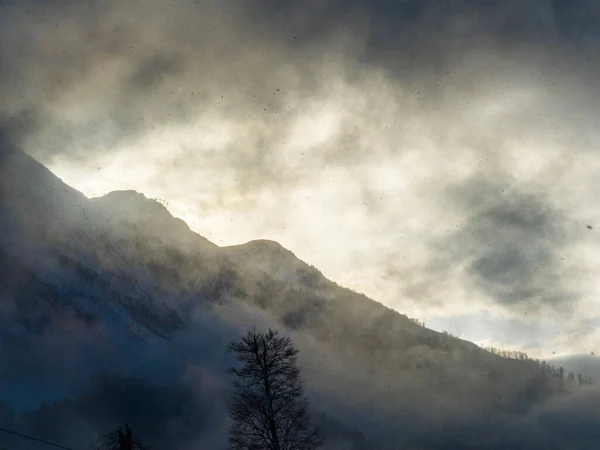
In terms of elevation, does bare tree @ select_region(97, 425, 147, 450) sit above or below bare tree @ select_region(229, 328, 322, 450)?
below

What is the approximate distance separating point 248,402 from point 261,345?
3.12 metres

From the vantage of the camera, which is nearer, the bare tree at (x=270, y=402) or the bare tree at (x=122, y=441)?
the bare tree at (x=270, y=402)

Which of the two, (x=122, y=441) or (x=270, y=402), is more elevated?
(x=270, y=402)

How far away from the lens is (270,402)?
3073 cm

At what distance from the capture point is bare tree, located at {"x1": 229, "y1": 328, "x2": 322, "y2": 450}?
29.9m

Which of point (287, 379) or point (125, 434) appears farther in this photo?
point (125, 434)

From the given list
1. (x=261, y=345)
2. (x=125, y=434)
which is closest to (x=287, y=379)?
(x=261, y=345)

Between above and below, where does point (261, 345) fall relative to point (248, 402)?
above

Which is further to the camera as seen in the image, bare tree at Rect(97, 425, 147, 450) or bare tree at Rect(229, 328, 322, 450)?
bare tree at Rect(97, 425, 147, 450)

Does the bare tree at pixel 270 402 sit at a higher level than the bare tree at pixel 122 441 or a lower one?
higher

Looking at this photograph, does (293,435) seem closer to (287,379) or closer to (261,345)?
(287,379)

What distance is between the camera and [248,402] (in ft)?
99.5

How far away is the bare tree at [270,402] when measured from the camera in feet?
98.1

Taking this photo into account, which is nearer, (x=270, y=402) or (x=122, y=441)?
(x=270, y=402)
